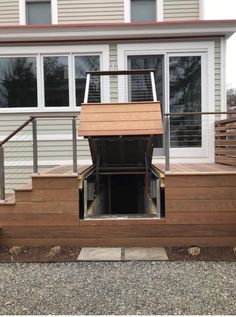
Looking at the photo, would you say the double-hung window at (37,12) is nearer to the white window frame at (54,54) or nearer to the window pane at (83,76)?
the white window frame at (54,54)

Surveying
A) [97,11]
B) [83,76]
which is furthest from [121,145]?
[97,11]

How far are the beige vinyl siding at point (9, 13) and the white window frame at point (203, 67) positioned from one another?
138 inches

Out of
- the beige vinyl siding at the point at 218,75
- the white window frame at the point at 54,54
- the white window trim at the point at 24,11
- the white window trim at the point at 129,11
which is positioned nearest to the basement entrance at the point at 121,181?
the white window frame at the point at 54,54

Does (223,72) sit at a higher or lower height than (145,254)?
higher

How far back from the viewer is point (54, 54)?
8.59 m

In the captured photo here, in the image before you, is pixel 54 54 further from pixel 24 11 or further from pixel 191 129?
pixel 191 129

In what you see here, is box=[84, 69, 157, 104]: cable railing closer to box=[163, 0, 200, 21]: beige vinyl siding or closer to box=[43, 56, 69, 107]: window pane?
box=[43, 56, 69, 107]: window pane

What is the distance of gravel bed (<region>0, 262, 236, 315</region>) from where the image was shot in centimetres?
363

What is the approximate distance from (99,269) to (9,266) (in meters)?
1.16

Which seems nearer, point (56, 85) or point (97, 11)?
point (56, 85)

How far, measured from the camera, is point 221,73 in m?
8.43

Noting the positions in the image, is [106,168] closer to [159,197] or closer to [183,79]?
[159,197]

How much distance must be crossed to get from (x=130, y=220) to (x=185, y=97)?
3.87 m

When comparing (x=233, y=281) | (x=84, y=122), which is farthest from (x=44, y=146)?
(x=233, y=281)
